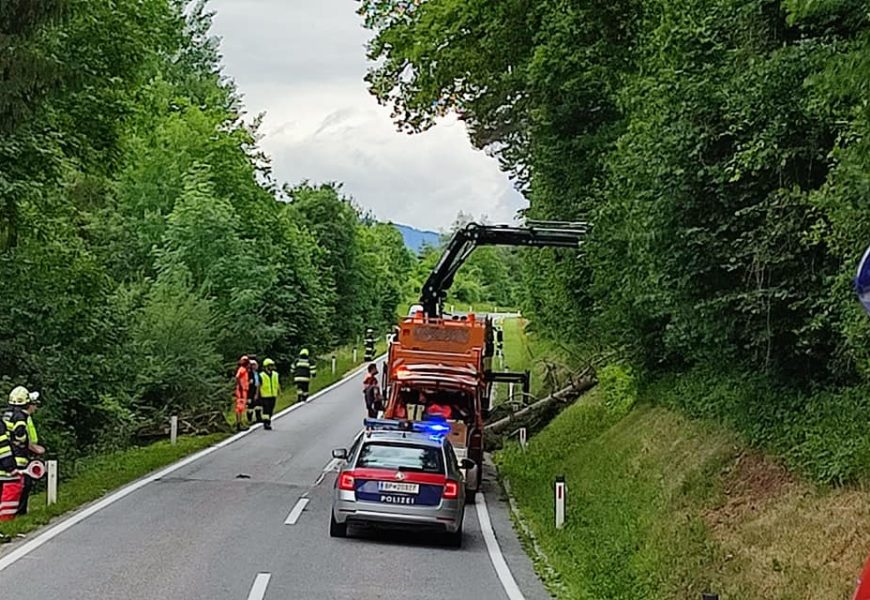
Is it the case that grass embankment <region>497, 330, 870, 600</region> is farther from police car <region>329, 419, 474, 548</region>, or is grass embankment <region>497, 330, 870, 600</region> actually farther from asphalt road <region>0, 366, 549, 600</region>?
police car <region>329, 419, 474, 548</region>

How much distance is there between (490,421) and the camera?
33.6 m

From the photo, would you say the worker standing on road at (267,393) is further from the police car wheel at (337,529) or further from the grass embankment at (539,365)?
the police car wheel at (337,529)

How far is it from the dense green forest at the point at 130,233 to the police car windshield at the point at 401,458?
6705 mm

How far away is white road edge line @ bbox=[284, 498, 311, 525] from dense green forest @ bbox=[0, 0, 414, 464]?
602cm

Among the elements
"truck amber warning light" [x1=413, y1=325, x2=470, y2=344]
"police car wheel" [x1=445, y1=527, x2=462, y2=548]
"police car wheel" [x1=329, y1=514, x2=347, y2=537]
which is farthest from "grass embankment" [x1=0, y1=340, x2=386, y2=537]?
"truck amber warning light" [x1=413, y1=325, x2=470, y2=344]

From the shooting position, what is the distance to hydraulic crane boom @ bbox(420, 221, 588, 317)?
2820 cm

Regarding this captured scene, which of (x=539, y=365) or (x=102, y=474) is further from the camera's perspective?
(x=539, y=365)

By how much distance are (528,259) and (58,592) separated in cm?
3205

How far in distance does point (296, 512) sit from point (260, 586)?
6098mm

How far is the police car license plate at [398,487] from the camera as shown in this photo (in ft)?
54.4

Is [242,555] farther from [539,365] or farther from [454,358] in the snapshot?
[539,365]

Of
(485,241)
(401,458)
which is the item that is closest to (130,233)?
(485,241)

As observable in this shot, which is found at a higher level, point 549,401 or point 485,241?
point 485,241

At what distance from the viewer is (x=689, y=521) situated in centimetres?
1564
